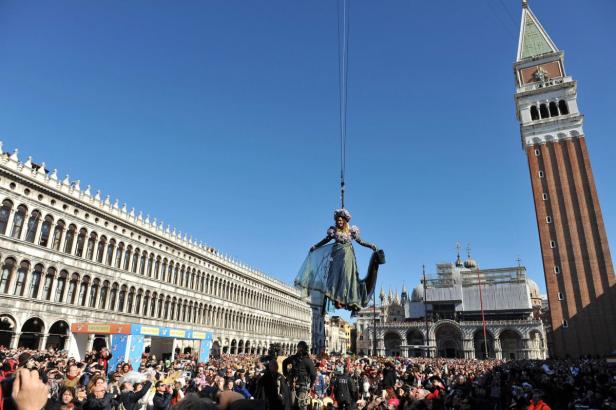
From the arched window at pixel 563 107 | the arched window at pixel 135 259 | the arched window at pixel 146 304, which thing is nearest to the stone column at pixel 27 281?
the arched window at pixel 135 259

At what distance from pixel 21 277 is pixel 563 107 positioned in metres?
62.6

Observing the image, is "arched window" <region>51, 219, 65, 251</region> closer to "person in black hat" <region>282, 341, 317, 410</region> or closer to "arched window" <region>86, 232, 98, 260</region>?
"arched window" <region>86, 232, 98, 260</region>

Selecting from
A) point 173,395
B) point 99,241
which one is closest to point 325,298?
point 173,395

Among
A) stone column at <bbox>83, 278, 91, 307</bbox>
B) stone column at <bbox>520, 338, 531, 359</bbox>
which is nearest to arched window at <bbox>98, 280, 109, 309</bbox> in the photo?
stone column at <bbox>83, 278, 91, 307</bbox>

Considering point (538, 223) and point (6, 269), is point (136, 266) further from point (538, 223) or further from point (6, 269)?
point (538, 223)

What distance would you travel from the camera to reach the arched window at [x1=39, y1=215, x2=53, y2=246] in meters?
30.0

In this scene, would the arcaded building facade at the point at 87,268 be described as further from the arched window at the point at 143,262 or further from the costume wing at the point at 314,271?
the costume wing at the point at 314,271

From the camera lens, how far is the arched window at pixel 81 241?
33031mm

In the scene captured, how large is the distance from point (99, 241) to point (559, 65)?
61681 millimetres

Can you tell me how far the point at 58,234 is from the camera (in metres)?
31.4

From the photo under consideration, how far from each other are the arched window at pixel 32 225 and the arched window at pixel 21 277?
1794 mm

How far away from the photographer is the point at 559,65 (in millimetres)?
54781

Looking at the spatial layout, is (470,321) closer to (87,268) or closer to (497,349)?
(497,349)

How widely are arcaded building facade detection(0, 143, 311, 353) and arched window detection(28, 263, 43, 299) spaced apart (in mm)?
64
